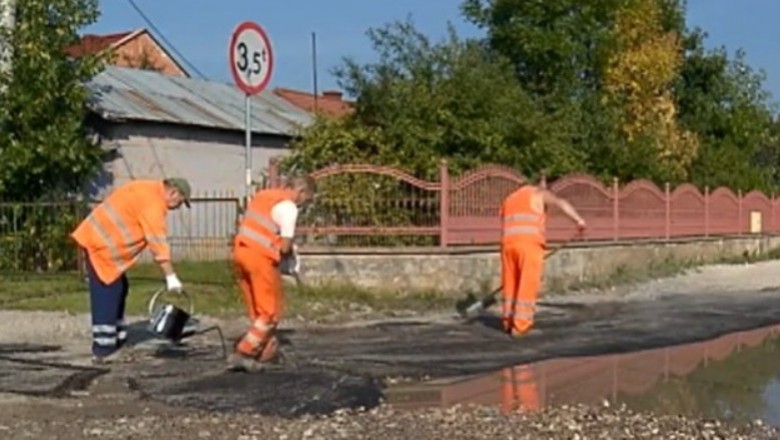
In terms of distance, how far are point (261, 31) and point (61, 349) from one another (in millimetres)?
4485

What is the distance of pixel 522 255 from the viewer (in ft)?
47.9

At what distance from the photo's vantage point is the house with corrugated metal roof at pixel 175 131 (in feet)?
89.8

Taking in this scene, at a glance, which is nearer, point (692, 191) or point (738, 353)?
point (738, 353)

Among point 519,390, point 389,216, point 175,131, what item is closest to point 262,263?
point 519,390

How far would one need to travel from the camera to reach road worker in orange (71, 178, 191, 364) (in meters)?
11.7

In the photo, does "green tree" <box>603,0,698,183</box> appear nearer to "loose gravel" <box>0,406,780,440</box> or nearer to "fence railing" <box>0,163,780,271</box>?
"fence railing" <box>0,163,780,271</box>

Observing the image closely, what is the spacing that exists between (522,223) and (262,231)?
4.07 metres

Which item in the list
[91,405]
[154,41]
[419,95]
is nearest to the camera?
[91,405]

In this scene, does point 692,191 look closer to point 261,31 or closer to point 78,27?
point 78,27

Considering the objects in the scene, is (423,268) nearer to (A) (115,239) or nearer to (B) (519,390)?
(A) (115,239)

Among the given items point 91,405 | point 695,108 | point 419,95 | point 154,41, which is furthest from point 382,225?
point 154,41

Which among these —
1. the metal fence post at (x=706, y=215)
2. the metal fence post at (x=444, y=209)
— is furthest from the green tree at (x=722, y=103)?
the metal fence post at (x=444, y=209)

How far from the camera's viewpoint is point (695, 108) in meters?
47.2

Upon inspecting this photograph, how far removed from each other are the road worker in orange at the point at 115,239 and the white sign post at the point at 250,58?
381 cm
